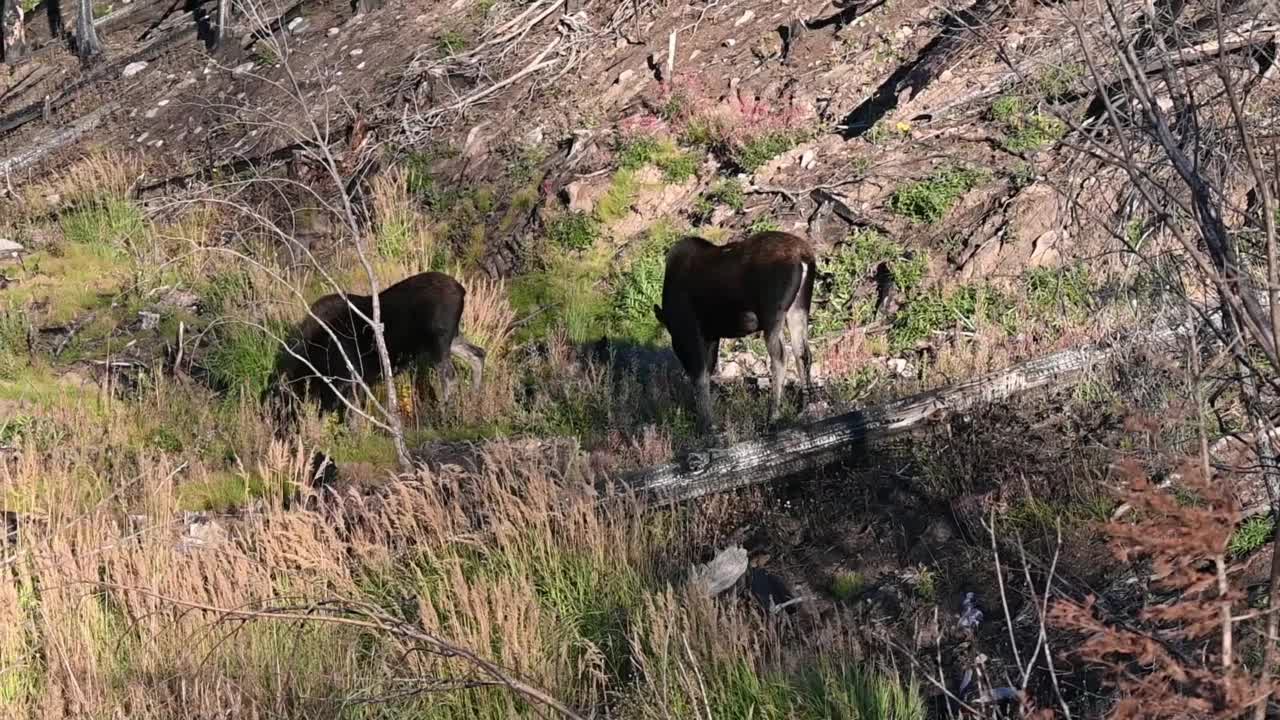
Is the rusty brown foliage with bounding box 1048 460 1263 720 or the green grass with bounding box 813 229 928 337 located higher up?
the rusty brown foliage with bounding box 1048 460 1263 720

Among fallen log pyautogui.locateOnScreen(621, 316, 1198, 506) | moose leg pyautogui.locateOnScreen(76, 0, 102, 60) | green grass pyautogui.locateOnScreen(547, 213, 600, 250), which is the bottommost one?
fallen log pyautogui.locateOnScreen(621, 316, 1198, 506)

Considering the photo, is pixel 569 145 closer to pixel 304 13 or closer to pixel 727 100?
pixel 727 100

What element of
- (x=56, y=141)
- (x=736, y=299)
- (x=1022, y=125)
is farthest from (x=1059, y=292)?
(x=56, y=141)

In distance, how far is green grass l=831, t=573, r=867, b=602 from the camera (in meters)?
7.65

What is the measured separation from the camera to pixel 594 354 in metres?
13.2

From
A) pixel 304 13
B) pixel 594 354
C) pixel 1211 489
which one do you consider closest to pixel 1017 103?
pixel 594 354

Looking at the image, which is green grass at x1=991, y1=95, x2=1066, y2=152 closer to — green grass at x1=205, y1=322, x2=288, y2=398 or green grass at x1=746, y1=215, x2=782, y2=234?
green grass at x1=746, y1=215, x2=782, y2=234

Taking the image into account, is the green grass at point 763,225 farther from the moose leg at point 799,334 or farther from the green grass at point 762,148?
the moose leg at point 799,334

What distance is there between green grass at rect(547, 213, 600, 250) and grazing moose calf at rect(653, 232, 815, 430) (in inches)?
136

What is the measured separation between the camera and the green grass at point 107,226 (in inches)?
656

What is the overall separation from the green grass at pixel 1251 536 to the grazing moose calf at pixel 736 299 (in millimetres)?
3934

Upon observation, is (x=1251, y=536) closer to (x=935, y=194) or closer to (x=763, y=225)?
(x=935, y=194)

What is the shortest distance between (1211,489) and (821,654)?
253cm

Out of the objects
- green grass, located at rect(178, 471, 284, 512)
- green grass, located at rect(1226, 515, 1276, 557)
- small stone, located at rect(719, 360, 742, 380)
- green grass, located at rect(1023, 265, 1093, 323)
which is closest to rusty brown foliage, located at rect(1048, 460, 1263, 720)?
green grass, located at rect(1226, 515, 1276, 557)
